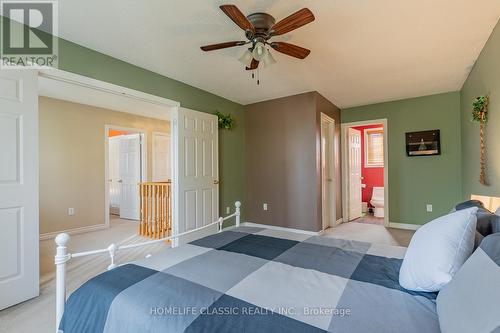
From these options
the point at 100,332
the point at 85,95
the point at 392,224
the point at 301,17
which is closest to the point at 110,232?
the point at 85,95

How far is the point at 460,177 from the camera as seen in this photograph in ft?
13.3

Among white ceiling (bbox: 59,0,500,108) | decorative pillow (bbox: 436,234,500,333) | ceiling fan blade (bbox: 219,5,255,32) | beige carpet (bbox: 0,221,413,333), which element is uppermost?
white ceiling (bbox: 59,0,500,108)

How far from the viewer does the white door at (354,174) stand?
522 cm

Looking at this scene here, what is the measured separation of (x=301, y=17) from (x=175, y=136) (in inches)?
90.9

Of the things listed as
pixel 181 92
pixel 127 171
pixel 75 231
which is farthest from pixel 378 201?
pixel 75 231

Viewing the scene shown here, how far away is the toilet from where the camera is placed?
222 inches

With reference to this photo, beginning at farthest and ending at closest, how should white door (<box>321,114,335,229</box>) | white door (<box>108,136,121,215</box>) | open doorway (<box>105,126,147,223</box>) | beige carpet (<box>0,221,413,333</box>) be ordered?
white door (<box>108,136,121,215</box>), open doorway (<box>105,126,147,223</box>), white door (<box>321,114,335,229</box>), beige carpet (<box>0,221,413,333</box>)

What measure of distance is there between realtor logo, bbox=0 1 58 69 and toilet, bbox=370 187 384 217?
614 cm

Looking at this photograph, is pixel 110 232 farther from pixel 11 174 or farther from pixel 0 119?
pixel 0 119

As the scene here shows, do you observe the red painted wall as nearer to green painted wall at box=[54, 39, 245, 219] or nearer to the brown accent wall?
the brown accent wall

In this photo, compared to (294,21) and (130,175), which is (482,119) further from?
(130,175)

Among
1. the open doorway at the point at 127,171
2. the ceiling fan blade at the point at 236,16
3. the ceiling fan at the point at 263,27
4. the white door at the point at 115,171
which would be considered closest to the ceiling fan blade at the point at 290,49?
the ceiling fan at the point at 263,27

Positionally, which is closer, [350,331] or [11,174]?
[350,331]

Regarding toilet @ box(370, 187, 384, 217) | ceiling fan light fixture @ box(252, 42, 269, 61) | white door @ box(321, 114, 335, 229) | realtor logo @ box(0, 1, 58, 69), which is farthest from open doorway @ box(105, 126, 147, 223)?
toilet @ box(370, 187, 384, 217)
